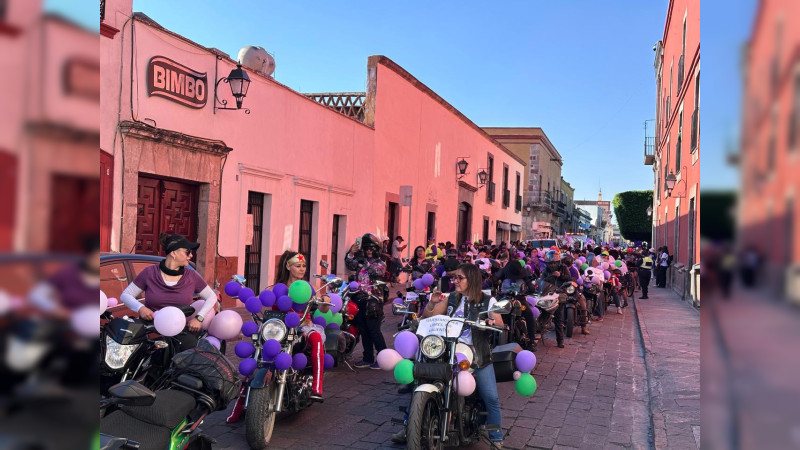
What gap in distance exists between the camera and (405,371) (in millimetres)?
4598

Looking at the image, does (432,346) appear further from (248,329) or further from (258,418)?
(248,329)

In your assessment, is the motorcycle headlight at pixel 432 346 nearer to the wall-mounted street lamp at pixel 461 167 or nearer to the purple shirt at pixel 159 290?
the purple shirt at pixel 159 290

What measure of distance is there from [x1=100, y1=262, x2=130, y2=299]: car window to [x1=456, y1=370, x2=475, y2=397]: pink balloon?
371 centimetres

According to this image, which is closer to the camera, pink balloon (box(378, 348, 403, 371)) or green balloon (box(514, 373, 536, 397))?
pink balloon (box(378, 348, 403, 371))

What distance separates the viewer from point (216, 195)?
11.8 metres

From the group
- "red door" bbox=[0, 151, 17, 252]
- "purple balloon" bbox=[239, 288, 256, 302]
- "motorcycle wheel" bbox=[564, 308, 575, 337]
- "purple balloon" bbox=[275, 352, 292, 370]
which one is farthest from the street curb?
"red door" bbox=[0, 151, 17, 252]

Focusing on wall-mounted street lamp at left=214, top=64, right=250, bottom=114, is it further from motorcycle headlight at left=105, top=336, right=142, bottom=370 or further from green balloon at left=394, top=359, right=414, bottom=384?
green balloon at left=394, top=359, right=414, bottom=384

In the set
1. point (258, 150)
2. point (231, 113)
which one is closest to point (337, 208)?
point (258, 150)

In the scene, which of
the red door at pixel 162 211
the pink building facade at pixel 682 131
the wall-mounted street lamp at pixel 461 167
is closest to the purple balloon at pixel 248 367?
the red door at pixel 162 211

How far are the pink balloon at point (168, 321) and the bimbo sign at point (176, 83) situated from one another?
6.89 m

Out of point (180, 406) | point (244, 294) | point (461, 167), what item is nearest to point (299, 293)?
point (244, 294)

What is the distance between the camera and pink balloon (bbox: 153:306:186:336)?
4117mm

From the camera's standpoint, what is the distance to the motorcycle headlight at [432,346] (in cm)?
461

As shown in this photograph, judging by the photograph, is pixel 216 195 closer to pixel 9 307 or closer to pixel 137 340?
pixel 137 340
